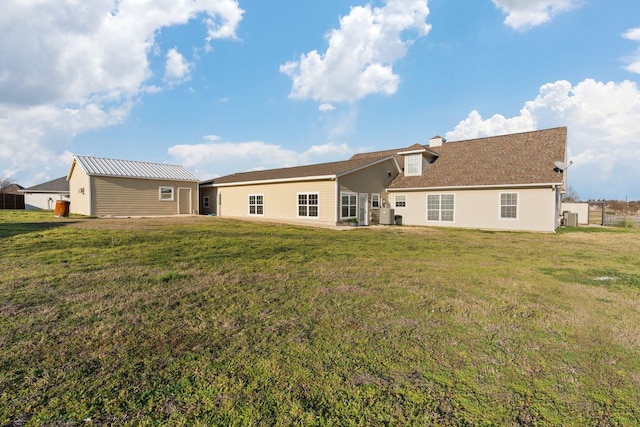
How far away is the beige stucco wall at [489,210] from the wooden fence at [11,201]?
124 ft

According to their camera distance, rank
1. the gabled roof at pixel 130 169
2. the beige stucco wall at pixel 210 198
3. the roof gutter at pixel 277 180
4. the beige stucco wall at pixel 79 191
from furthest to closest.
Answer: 1. the beige stucco wall at pixel 210 198
2. the gabled roof at pixel 130 169
3. the beige stucco wall at pixel 79 191
4. the roof gutter at pixel 277 180

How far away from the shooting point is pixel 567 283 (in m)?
6.02

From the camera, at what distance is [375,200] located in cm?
2109

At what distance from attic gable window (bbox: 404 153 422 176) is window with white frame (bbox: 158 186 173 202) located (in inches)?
673

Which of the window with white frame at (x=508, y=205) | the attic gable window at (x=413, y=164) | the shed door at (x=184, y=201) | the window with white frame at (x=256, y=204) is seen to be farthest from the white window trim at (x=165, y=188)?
the window with white frame at (x=508, y=205)

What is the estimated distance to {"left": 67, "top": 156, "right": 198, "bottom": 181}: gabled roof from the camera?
67.9ft

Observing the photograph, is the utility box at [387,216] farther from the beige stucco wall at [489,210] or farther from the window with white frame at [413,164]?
the window with white frame at [413,164]

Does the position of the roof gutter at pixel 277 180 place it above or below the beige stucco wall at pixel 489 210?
above

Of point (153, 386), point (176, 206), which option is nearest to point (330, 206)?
point (176, 206)

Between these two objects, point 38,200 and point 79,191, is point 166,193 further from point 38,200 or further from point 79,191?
point 38,200

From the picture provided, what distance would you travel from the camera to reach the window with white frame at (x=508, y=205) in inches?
671

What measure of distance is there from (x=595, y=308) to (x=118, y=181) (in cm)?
2423

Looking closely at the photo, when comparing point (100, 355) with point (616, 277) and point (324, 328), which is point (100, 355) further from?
point (616, 277)

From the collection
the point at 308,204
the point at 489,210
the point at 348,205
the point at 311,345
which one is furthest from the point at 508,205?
the point at 311,345
